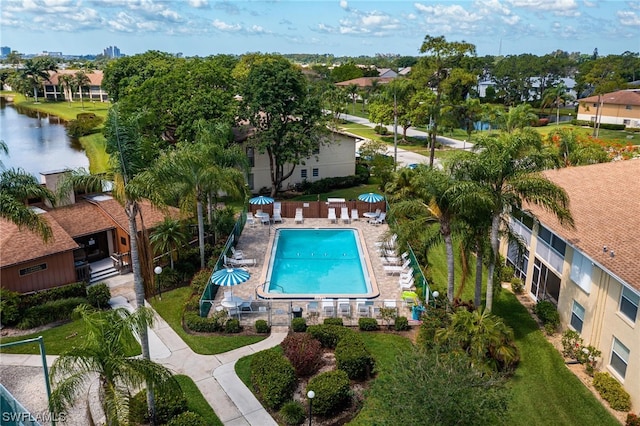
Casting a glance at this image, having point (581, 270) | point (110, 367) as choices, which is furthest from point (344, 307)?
point (110, 367)

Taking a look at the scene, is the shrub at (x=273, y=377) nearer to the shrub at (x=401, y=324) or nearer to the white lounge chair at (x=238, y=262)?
the shrub at (x=401, y=324)

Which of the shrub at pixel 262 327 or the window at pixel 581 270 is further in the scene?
the shrub at pixel 262 327

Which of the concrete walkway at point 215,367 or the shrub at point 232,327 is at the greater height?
the shrub at point 232,327

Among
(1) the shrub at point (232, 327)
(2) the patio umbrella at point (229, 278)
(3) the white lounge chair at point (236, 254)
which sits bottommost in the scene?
(1) the shrub at point (232, 327)

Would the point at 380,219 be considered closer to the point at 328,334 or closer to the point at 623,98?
the point at 328,334

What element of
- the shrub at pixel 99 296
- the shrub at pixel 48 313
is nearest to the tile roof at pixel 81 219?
the shrub at pixel 99 296

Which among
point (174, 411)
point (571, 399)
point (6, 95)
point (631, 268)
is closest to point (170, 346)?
point (174, 411)
